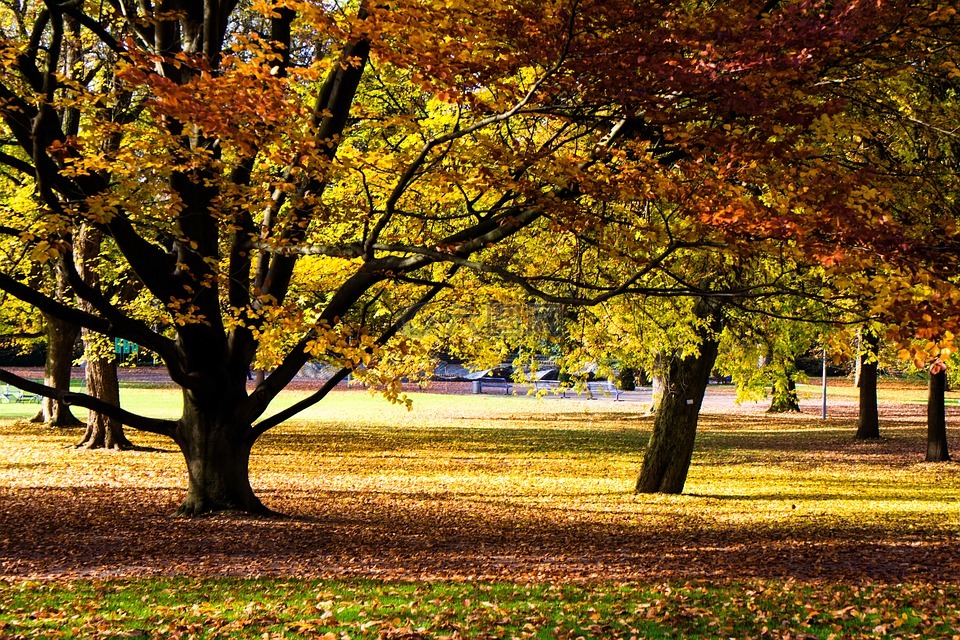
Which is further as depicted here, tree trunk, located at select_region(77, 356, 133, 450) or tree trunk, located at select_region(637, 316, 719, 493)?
tree trunk, located at select_region(77, 356, 133, 450)

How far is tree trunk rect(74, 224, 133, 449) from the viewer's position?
1889cm

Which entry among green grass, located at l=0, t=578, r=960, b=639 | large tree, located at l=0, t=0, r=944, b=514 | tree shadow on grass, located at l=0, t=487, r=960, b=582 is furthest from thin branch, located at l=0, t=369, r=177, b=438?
green grass, located at l=0, t=578, r=960, b=639

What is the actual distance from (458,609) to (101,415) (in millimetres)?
14844

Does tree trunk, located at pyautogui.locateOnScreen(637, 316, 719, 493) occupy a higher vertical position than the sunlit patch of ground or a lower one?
higher

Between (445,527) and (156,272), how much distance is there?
4752 millimetres

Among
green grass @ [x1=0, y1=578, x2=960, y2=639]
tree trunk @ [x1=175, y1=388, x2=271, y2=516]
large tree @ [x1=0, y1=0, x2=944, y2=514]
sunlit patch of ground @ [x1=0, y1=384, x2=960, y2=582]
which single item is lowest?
sunlit patch of ground @ [x1=0, y1=384, x2=960, y2=582]

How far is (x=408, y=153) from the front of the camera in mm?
11164

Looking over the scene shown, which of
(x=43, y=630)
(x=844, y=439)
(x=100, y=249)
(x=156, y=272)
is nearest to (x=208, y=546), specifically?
(x=156, y=272)

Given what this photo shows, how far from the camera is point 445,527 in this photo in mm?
12641

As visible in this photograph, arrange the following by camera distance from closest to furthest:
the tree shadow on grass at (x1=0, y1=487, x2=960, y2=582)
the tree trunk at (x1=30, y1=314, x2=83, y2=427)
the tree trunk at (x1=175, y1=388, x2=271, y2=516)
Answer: the tree shadow on grass at (x1=0, y1=487, x2=960, y2=582), the tree trunk at (x1=175, y1=388, x2=271, y2=516), the tree trunk at (x1=30, y1=314, x2=83, y2=427)

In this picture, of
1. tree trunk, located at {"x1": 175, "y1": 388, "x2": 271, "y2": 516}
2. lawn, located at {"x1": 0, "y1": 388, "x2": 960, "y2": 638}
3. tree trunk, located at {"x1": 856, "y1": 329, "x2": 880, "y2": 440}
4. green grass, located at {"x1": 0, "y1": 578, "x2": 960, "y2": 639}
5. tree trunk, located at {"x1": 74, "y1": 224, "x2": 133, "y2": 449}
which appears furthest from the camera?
tree trunk, located at {"x1": 856, "y1": 329, "x2": 880, "y2": 440}

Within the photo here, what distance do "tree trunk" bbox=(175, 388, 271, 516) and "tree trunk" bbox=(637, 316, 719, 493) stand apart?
6734 millimetres

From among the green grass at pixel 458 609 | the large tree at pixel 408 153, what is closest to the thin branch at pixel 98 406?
the large tree at pixel 408 153

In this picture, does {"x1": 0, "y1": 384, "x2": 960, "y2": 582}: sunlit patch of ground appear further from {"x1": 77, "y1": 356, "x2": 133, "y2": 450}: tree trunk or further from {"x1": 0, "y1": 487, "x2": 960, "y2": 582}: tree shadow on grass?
{"x1": 77, "y1": 356, "x2": 133, "y2": 450}: tree trunk
